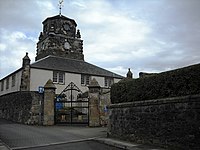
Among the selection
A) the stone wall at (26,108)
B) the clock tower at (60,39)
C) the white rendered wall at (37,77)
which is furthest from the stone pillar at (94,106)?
the clock tower at (60,39)

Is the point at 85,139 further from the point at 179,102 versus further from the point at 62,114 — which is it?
the point at 62,114

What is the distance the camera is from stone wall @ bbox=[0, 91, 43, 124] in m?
18.5

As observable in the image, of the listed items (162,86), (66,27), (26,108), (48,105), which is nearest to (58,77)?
(26,108)

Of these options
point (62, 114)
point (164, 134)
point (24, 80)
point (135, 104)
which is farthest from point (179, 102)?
point (24, 80)

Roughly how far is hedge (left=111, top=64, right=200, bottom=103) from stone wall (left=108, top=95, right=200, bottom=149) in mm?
328

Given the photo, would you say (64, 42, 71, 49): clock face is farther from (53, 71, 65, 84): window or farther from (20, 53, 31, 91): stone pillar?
(20, 53, 31, 91): stone pillar

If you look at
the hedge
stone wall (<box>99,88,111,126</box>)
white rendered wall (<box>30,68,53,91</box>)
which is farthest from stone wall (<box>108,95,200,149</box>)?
white rendered wall (<box>30,68,53,91</box>)

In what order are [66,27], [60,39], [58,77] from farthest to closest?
[66,27] < [60,39] < [58,77]

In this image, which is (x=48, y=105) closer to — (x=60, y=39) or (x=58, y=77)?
(x=58, y=77)

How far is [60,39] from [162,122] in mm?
34417

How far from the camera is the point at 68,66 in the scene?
3397 cm

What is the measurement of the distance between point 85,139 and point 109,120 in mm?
1592

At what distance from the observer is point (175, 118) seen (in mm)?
8047

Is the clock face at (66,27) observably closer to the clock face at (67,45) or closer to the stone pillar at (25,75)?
the clock face at (67,45)
